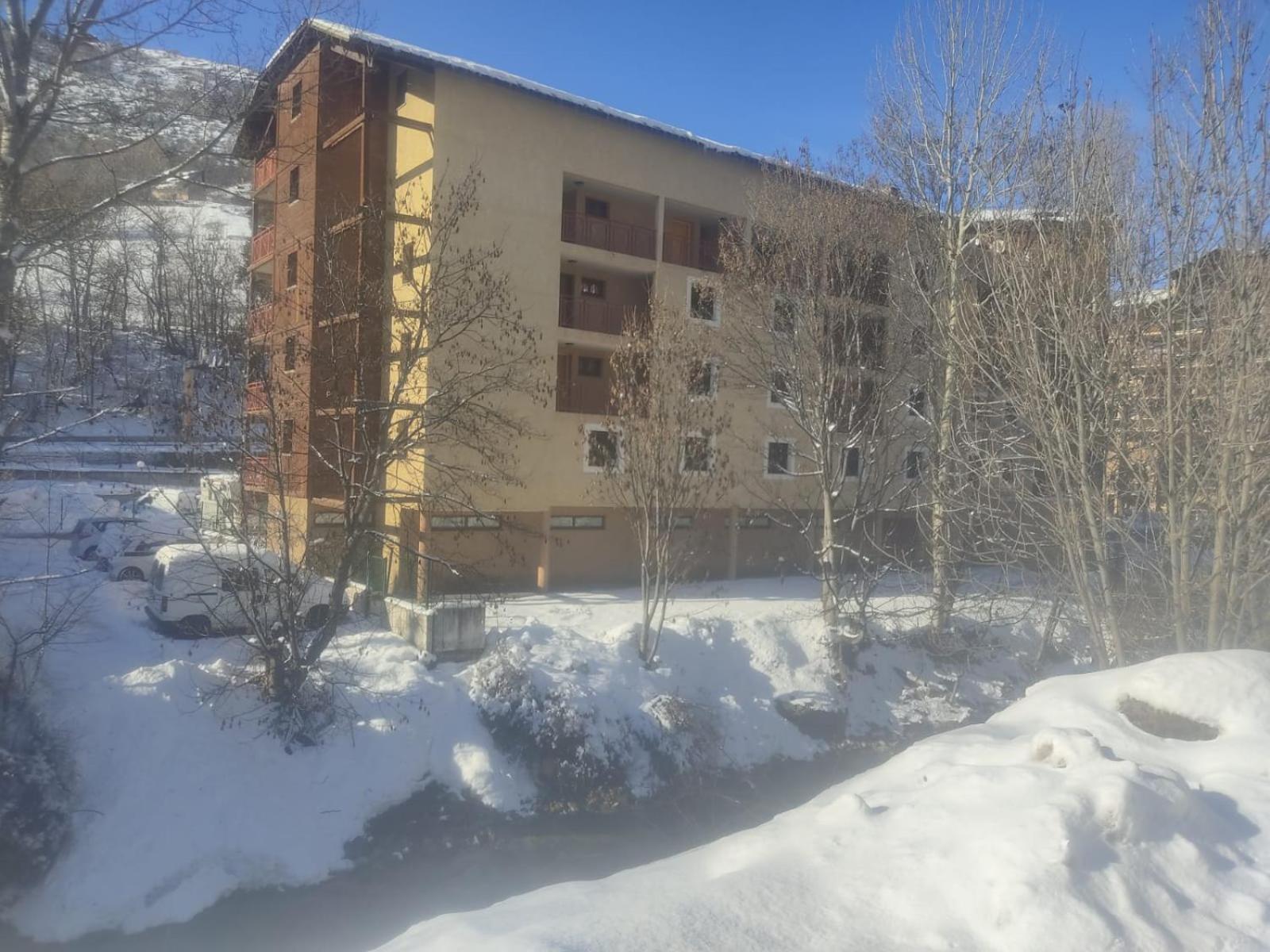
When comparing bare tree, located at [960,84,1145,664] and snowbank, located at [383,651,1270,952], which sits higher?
bare tree, located at [960,84,1145,664]

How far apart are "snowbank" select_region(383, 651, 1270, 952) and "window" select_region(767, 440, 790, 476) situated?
17157mm

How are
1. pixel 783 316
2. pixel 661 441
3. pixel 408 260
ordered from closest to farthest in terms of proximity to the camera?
pixel 408 260
pixel 661 441
pixel 783 316

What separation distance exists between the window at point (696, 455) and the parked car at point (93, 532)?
14.0 metres

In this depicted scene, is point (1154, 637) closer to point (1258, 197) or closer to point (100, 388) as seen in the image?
point (1258, 197)

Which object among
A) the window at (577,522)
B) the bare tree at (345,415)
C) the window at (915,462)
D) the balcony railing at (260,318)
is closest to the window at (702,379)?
the bare tree at (345,415)

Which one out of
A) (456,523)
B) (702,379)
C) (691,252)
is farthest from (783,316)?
(456,523)

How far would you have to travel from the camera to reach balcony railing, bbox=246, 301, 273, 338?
50.3 ft

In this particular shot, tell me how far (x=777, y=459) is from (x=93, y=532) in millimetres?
16966

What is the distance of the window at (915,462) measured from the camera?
1845 centimetres

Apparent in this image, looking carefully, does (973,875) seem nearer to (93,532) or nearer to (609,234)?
(609,234)

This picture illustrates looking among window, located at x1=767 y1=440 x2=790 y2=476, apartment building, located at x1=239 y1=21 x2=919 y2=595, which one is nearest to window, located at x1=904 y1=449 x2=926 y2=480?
apartment building, located at x1=239 y1=21 x2=919 y2=595

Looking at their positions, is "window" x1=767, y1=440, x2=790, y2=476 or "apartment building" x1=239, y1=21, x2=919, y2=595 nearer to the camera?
"apartment building" x1=239, y1=21, x2=919, y2=595

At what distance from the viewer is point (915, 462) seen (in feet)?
61.7

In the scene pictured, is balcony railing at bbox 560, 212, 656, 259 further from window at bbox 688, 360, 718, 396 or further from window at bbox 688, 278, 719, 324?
window at bbox 688, 360, 718, 396
